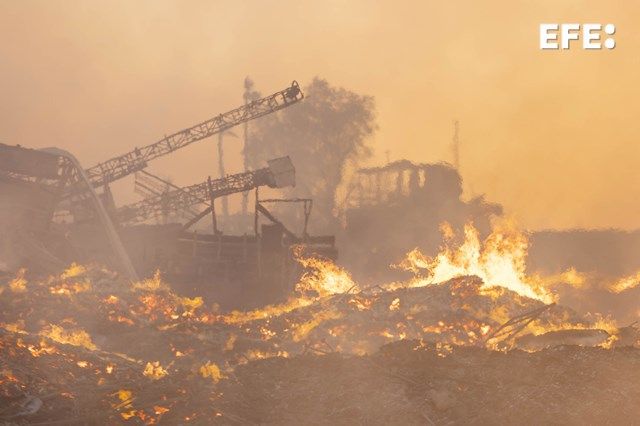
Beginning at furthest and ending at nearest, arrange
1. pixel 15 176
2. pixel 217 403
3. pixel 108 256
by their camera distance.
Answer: pixel 108 256
pixel 15 176
pixel 217 403

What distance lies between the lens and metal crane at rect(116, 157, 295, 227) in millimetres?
29031

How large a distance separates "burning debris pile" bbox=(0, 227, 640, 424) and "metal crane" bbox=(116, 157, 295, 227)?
33.5 feet

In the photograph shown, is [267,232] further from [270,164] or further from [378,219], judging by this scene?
[378,219]

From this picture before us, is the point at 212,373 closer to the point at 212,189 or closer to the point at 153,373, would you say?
the point at 153,373

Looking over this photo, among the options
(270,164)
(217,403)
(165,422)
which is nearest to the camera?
(165,422)

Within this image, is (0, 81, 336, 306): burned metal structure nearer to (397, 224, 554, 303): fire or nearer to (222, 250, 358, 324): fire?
(222, 250, 358, 324): fire

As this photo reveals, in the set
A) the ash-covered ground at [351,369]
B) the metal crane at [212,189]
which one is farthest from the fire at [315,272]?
the ash-covered ground at [351,369]

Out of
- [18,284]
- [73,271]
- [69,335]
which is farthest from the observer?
[73,271]

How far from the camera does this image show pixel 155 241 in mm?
27641

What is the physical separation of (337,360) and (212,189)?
60.7 ft

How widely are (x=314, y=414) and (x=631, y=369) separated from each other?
5.95 m

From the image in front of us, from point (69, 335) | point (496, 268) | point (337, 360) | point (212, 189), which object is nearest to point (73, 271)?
point (69, 335)

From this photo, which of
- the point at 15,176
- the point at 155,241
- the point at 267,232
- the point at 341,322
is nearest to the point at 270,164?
the point at 267,232

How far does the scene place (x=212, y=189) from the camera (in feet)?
97.9
